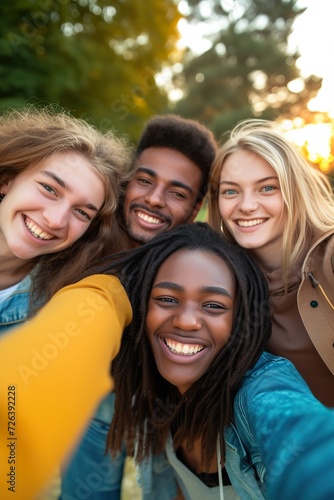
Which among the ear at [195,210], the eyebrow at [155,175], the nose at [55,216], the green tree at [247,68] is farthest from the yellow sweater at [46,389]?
the green tree at [247,68]

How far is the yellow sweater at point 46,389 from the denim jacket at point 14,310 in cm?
129

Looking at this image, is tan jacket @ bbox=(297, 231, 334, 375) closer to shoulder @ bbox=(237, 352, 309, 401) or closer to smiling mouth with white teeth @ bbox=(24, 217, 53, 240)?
shoulder @ bbox=(237, 352, 309, 401)

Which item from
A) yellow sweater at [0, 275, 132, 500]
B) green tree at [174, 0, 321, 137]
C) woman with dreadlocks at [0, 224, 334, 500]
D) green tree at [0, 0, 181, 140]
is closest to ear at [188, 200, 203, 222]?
woman with dreadlocks at [0, 224, 334, 500]

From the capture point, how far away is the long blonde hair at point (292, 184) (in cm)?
310

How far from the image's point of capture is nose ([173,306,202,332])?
226 centimetres

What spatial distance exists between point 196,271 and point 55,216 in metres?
0.99

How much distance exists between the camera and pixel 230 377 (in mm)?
2326

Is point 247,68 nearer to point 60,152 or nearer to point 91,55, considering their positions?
point 91,55

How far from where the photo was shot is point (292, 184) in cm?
321

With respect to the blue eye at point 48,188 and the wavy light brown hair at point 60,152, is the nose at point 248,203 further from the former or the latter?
the blue eye at point 48,188

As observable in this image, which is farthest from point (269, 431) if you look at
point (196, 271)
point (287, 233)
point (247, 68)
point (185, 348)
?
point (247, 68)

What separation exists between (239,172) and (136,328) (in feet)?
4.55

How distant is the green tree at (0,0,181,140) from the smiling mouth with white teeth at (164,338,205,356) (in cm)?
474

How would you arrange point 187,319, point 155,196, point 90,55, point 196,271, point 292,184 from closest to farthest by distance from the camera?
A: point 187,319 → point 196,271 → point 292,184 → point 155,196 → point 90,55
